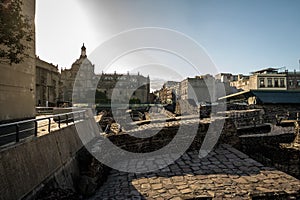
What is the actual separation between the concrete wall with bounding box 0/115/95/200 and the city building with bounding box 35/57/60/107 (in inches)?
949

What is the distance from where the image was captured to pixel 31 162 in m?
4.51

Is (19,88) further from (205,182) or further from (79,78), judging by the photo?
(79,78)

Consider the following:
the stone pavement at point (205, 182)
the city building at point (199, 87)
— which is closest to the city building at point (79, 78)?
the city building at point (199, 87)

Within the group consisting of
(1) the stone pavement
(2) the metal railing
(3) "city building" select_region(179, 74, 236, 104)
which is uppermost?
(3) "city building" select_region(179, 74, 236, 104)

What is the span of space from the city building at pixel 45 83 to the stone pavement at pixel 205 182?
2456cm

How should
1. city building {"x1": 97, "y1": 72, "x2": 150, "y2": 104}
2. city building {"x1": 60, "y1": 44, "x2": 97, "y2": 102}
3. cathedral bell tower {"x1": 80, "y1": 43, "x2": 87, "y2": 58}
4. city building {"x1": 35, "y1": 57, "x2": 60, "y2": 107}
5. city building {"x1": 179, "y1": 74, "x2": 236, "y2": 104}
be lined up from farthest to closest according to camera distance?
city building {"x1": 97, "y1": 72, "x2": 150, "y2": 104} < cathedral bell tower {"x1": 80, "y1": 43, "x2": 87, "y2": 58} < city building {"x1": 60, "y1": 44, "x2": 97, "y2": 102} < city building {"x1": 179, "y1": 74, "x2": 236, "y2": 104} < city building {"x1": 35, "y1": 57, "x2": 60, "y2": 107}

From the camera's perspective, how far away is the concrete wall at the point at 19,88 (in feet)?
29.8

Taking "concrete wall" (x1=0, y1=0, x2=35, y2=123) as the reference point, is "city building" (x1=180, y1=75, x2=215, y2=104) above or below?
Answer: above

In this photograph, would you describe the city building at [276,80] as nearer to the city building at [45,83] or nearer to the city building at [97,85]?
the city building at [97,85]

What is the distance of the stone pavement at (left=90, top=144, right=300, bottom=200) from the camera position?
5.69m

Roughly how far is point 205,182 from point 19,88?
9.15 m

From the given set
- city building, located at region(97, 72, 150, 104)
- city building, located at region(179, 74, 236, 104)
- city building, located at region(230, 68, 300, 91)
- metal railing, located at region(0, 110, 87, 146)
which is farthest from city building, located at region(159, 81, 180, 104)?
metal railing, located at region(0, 110, 87, 146)

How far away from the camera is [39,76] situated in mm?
30641

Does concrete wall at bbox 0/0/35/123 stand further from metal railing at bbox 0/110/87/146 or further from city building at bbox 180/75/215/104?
city building at bbox 180/75/215/104
